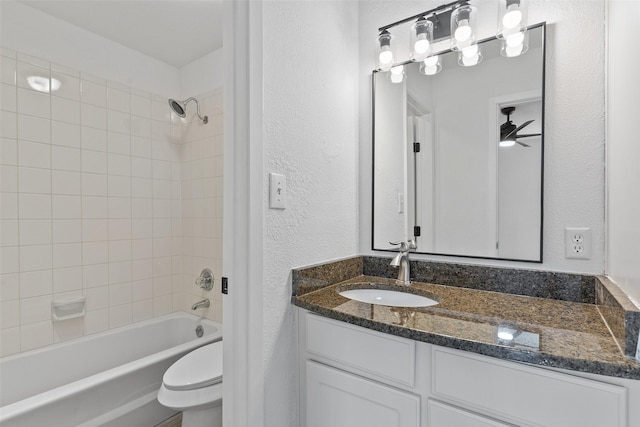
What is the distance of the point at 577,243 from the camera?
108 cm

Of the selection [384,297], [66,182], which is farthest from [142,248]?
[384,297]

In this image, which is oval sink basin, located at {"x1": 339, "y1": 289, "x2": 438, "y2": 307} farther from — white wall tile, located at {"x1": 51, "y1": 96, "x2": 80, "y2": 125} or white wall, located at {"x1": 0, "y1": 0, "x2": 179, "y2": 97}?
white wall, located at {"x1": 0, "y1": 0, "x2": 179, "y2": 97}

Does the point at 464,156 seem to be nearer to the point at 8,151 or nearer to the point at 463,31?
the point at 463,31

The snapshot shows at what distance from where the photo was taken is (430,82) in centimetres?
139

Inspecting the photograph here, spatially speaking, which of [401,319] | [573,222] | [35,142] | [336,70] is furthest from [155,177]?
[573,222]

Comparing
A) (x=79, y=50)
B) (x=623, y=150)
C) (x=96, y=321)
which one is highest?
(x=79, y=50)

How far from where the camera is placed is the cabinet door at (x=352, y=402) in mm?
878

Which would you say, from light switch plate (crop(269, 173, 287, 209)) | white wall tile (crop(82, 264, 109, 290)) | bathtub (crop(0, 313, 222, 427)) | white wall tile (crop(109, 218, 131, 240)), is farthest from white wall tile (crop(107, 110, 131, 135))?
light switch plate (crop(269, 173, 287, 209))

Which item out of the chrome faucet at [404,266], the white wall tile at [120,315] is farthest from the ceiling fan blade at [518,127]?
the white wall tile at [120,315]

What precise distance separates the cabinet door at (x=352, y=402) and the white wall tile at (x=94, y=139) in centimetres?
204

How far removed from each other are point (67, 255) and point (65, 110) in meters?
0.93

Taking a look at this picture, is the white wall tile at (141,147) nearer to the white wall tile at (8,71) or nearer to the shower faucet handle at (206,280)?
the white wall tile at (8,71)

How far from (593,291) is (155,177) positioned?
2.66 m

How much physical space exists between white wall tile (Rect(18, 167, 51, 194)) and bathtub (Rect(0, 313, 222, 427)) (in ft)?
3.14
